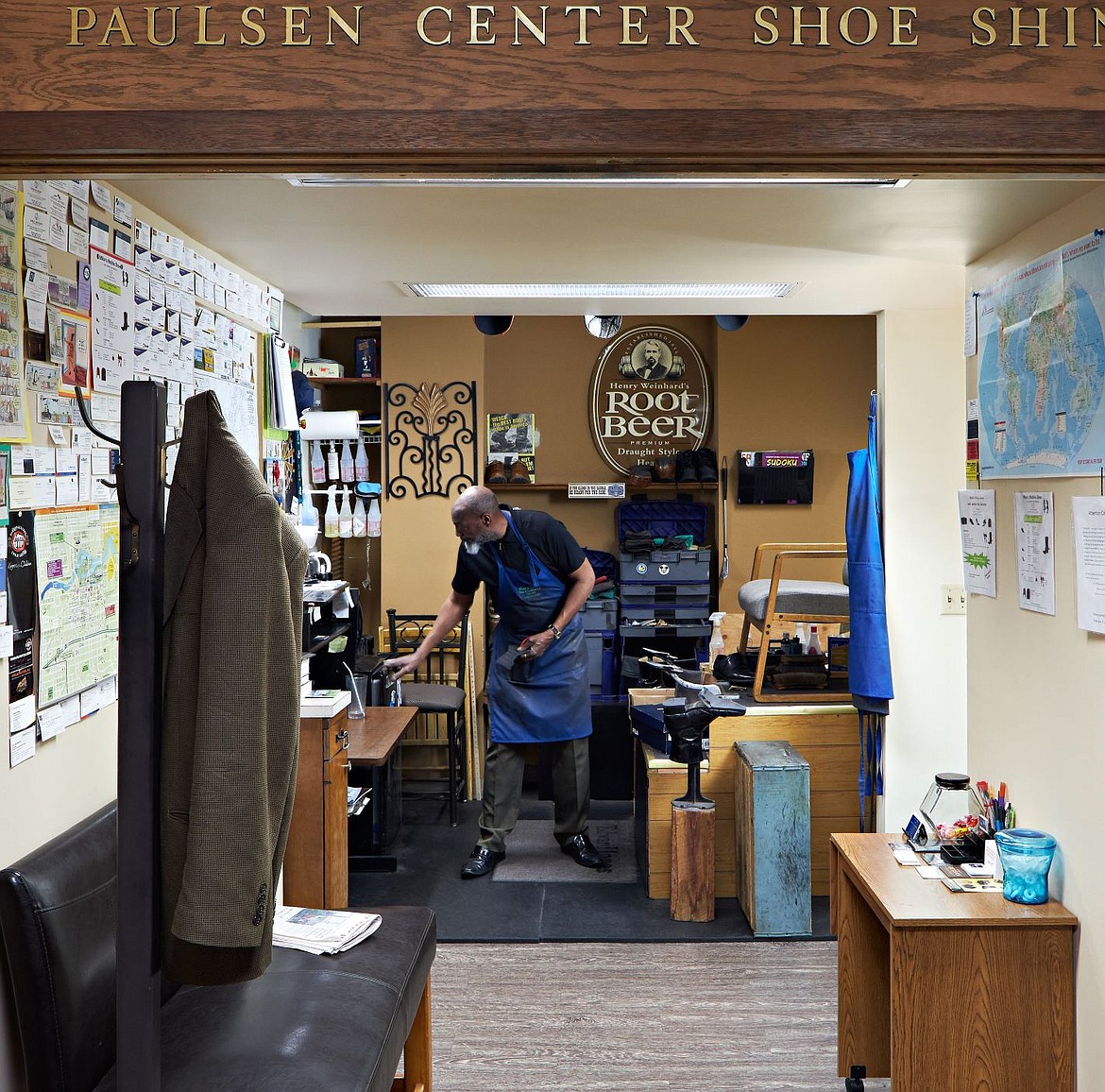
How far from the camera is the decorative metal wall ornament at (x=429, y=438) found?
646cm

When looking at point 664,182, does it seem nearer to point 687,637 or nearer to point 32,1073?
point 32,1073

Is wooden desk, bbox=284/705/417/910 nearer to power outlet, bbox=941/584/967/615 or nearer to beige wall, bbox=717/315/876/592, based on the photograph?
power outlet, bbox=941/584/967/615

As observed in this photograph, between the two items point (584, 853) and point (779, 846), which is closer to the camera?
point (779, 846)

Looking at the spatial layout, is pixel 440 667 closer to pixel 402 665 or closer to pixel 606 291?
pixel 402 665

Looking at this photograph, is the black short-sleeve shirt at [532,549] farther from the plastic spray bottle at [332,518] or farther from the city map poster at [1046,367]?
the city map poster at [1046,367]

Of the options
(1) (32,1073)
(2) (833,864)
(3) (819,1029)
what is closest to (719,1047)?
(3) (819,1029)

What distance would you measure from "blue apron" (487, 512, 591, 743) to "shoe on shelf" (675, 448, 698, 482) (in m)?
1.97

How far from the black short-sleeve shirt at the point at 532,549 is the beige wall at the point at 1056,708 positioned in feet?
6.69

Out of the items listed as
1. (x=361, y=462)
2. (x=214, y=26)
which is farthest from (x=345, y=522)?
(x=214, y=26)

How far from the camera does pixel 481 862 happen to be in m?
4.98

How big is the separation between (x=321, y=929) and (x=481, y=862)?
2.30 meters

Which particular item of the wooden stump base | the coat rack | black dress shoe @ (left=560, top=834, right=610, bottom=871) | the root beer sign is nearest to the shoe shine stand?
the wooden stump base

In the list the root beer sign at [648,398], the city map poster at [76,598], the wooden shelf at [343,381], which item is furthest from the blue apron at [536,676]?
the city map poster at [76,598]

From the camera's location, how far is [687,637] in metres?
6.71
